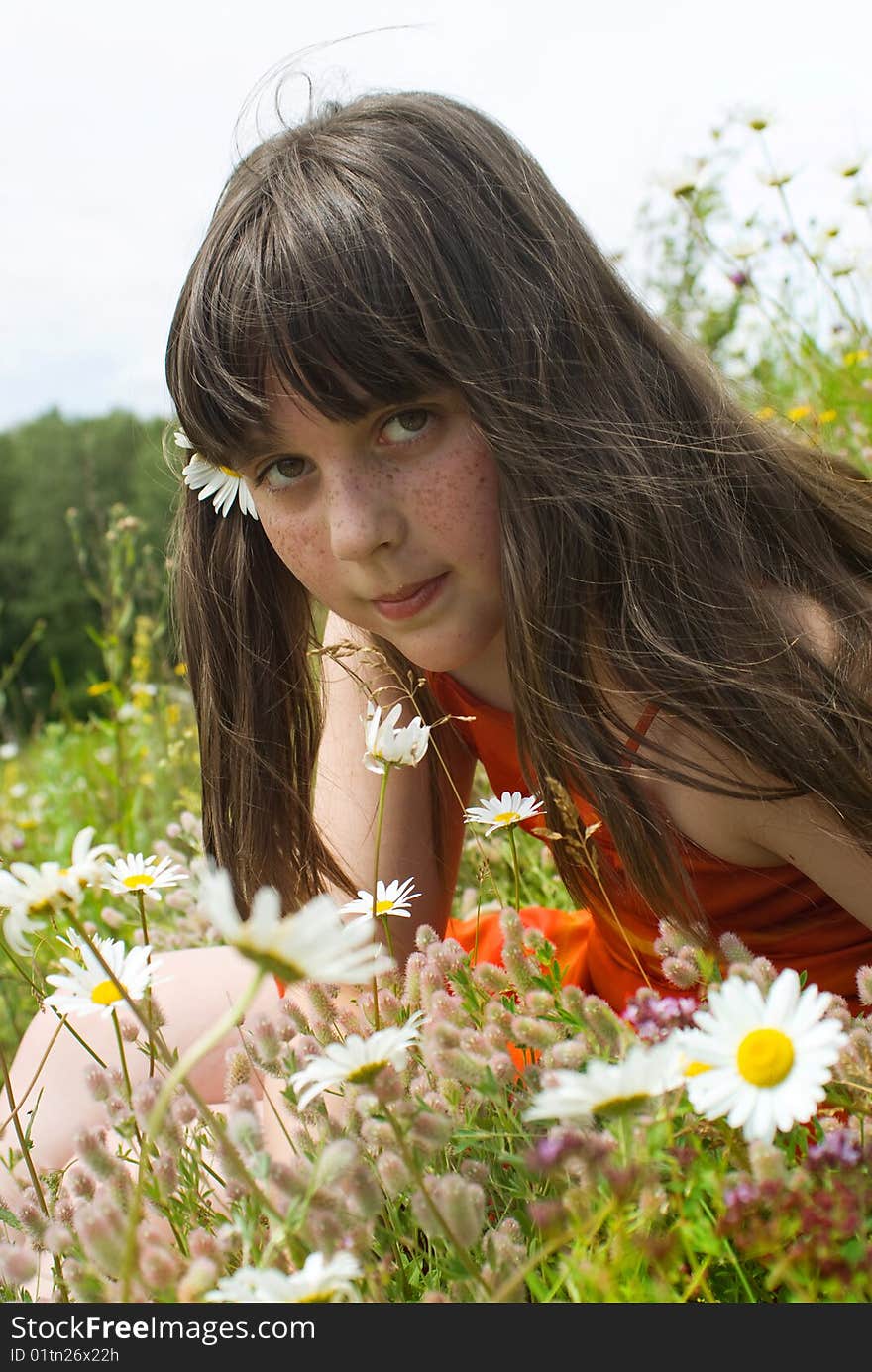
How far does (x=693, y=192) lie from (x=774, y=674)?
2.23 meters

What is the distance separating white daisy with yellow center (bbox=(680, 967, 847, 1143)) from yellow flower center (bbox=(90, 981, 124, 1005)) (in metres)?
0.53

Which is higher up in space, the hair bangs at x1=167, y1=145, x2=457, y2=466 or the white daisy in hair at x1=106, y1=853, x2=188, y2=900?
the hair bangs at x1=167, y1=145, x2=457, y2=466

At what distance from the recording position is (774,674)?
4.91 ft

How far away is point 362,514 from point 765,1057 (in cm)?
84

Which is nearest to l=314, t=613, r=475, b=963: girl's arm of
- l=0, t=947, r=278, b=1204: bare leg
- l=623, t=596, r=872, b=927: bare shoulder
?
l=0, t=947, r=278, b=1204: bare leg

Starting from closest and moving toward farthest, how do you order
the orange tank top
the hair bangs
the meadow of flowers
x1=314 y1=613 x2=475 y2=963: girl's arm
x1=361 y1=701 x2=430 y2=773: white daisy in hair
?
the meadow of flowers < x1=361 y1=701 x2=430 y2=773: white daisy in hair < the hair bangs < the orange tank top < x1=314 y1=613 x2=475 y2=963: girl's arm

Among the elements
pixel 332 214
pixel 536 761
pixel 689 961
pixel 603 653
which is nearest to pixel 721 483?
pixel 603 653

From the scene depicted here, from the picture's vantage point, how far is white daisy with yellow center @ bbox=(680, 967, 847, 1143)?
720 millimetres

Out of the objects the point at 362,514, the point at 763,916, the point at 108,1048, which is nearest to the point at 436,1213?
the point at 362,514

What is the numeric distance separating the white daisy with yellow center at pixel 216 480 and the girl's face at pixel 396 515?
5.3 inches

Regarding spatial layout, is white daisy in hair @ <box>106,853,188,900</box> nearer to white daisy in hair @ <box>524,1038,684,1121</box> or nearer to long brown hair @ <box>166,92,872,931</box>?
long brown hair @ <box>166,92,872,931</box>

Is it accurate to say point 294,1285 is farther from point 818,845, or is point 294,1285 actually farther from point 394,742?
point 818,845

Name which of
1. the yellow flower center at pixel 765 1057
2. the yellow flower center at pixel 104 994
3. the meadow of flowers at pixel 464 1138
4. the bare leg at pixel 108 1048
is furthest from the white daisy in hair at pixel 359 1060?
the bare leg at pixel 108 1048
